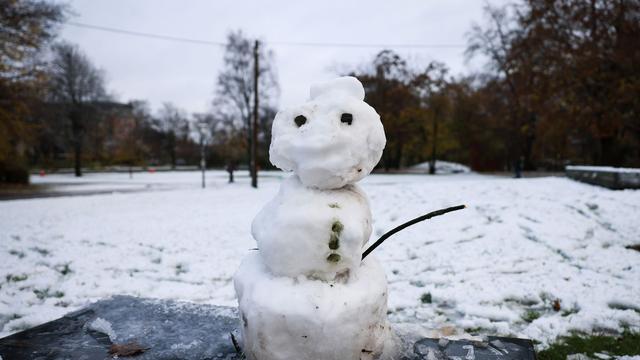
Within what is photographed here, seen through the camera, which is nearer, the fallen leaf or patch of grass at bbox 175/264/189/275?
the fallen leaf

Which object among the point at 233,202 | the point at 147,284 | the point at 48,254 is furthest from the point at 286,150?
the point at 233,202

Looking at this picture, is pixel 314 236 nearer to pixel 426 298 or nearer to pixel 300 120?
pixel 300 120

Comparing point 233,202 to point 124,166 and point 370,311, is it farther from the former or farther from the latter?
point 124,166

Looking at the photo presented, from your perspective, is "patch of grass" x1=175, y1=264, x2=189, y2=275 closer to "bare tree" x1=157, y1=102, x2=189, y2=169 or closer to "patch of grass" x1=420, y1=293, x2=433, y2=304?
"patch of grass" x1=420, y1=293, x2=433, y2=304

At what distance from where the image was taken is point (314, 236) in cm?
222

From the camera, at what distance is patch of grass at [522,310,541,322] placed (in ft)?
13.7

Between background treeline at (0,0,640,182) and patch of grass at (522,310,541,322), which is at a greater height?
background treeline at (0,0,640,182)

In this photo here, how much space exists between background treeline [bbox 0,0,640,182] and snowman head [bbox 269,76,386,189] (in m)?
10.9

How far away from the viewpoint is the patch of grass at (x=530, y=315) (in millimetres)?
4168

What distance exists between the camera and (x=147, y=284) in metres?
5.55

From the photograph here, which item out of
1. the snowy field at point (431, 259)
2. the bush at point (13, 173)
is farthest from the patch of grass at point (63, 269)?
the bush at point (13, 173)

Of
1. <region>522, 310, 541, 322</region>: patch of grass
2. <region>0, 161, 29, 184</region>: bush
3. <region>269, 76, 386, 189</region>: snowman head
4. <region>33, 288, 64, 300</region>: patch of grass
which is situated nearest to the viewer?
<region>269, 76, 386, 189</region>: snowman head

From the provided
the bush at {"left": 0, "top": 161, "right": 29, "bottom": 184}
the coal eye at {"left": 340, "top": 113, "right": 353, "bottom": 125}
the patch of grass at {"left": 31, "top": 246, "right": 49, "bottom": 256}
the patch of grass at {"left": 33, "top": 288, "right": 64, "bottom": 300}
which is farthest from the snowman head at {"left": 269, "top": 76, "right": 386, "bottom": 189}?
the bush at {"left": 0, "top": 161, "right": 29, "bottom": 184}

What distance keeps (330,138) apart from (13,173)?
1010 inches
